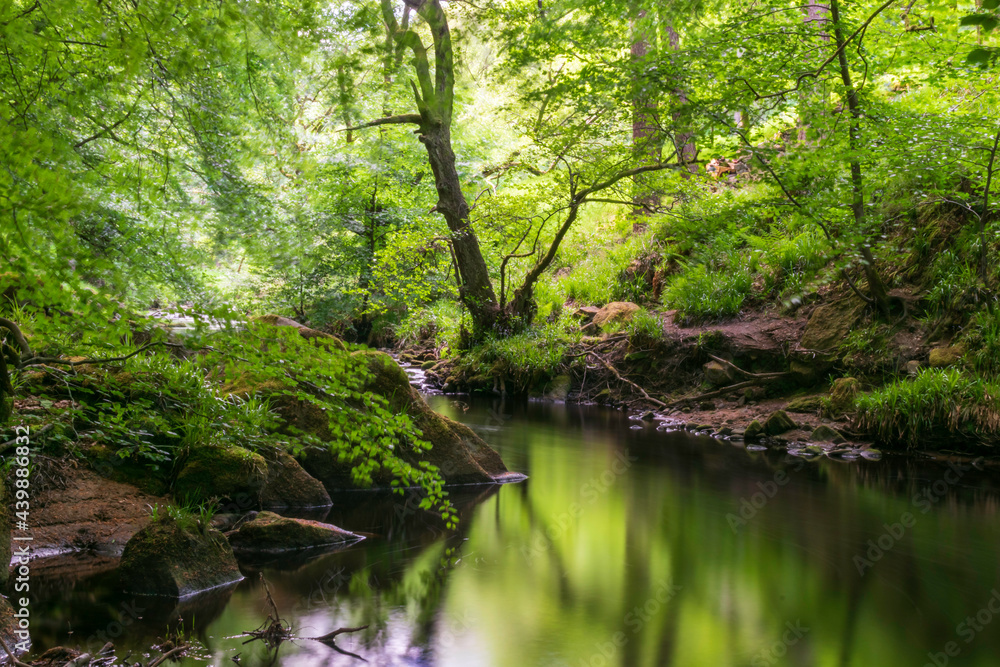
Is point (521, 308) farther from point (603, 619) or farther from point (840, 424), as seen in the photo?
point (603, 619)

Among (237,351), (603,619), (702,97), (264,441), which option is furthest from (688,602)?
(702,97)

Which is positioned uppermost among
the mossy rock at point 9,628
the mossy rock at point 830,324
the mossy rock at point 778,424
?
the mossy rock at point 830,324

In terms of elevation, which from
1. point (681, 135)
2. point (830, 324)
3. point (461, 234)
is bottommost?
point (830, 324)

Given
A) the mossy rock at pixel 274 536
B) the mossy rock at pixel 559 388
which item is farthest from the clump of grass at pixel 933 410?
the mossy rock at pixel 274 536

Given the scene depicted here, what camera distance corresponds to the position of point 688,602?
13.8ft

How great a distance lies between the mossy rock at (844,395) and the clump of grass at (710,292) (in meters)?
2.87

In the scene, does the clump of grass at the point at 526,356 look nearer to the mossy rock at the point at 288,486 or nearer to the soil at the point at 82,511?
the mossy rock at the point at 288,486

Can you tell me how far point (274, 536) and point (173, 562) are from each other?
2.87ft

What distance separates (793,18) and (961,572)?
6.26 meters

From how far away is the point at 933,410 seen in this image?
8000mm

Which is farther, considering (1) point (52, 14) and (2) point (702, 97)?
(2) point (702, 97)

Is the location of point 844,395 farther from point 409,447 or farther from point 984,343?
point 409,447

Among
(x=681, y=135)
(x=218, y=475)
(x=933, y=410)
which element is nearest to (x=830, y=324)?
(x=933, y=410)

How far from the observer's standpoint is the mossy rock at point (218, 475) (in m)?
4.92
